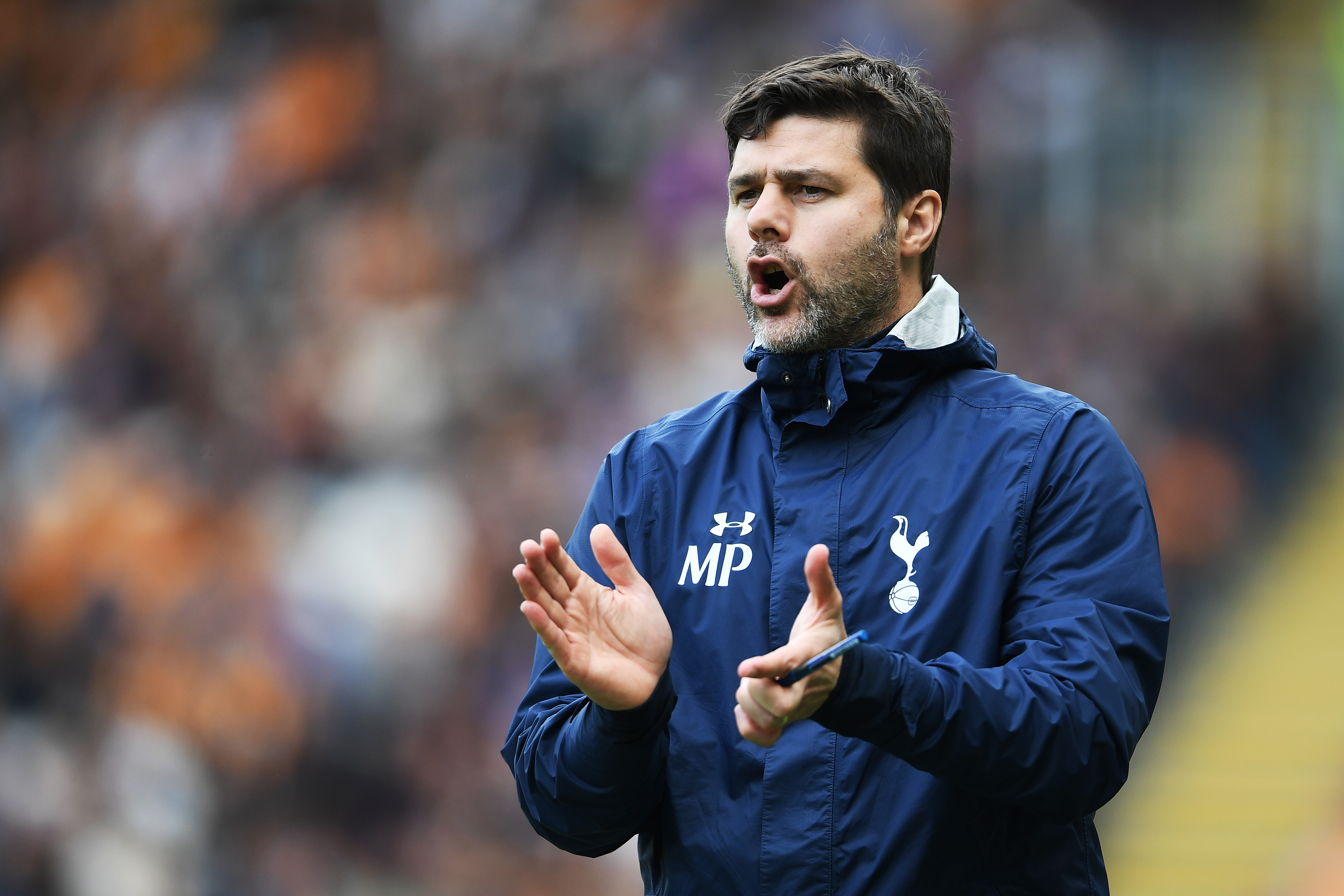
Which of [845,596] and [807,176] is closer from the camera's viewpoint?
[845,596]

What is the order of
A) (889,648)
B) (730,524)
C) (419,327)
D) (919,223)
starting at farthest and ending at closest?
(419,327)
(919,223)
(730,524)
(889,648)

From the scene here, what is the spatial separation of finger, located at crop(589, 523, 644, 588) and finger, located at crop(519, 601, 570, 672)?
111mm

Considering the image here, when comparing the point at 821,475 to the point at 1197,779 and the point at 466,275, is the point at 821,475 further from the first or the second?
the point at 466,275

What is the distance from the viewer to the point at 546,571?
1666 mm

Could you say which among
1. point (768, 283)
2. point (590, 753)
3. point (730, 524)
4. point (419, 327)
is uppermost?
point (768, 283)

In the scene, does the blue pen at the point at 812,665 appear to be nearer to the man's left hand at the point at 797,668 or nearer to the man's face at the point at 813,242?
the man's left hand at the point at 797,668

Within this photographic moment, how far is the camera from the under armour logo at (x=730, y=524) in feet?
6.01

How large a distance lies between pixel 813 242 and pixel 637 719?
769 millimetres

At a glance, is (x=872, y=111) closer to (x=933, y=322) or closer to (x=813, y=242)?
(x=813, y=242)

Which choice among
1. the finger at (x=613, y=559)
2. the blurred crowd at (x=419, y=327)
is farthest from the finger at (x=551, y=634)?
the blurred crowd at (x=419, y=327)

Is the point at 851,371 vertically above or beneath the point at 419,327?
above

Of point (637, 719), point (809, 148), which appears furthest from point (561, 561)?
point (809, 148)

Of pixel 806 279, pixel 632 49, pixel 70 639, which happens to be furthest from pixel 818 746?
pixel 70 639

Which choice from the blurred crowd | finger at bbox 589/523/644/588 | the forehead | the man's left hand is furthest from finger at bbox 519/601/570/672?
the blurred crowd
